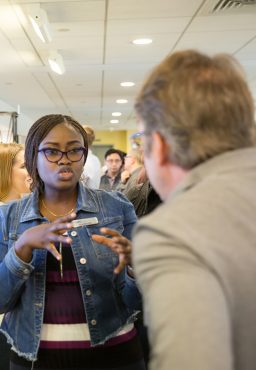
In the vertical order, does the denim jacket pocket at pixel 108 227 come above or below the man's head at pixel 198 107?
below

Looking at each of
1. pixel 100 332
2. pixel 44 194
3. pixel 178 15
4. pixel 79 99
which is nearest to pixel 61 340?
pixel 100 332

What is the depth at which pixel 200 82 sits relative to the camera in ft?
2.46

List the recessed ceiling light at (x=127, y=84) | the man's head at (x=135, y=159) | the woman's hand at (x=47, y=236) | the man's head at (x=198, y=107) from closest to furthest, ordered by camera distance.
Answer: the man's head at (x=198, y=107) < the woman's hand at (x=47, y=236) < the man's head at (x=135, y=159) < the recessed ceiling light at (x=127, y=84)

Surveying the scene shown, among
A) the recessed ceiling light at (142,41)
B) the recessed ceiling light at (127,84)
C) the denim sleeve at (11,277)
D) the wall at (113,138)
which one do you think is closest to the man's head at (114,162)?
the recessed ceiling light at (142,41)

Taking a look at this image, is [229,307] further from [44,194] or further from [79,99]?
[79,99]

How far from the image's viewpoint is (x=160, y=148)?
0.78 m

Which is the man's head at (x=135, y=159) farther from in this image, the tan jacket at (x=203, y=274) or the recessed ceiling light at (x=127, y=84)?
the recessed ceiling light at (x=127, y=84)

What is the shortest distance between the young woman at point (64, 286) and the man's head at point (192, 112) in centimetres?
56

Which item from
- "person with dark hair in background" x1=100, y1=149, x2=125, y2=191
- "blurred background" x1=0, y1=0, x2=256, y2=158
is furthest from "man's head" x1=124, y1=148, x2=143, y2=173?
"person with dark hair in background" x1=100, y1=149, x2=125, y2=191

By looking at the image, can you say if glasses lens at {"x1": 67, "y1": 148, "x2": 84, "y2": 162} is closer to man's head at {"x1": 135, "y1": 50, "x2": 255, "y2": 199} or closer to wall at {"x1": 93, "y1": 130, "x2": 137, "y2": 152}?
man's head at {"x1": 135, "y1": 50, "x2": 255, "y2": 199}

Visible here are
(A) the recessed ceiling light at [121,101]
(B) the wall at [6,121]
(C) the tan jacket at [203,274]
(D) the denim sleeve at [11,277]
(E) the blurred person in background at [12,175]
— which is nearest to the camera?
(C) the tan jacket at [203,274]

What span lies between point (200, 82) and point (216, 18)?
386cm

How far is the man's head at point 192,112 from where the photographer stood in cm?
74

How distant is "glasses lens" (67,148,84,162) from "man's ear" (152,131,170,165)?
65cm
